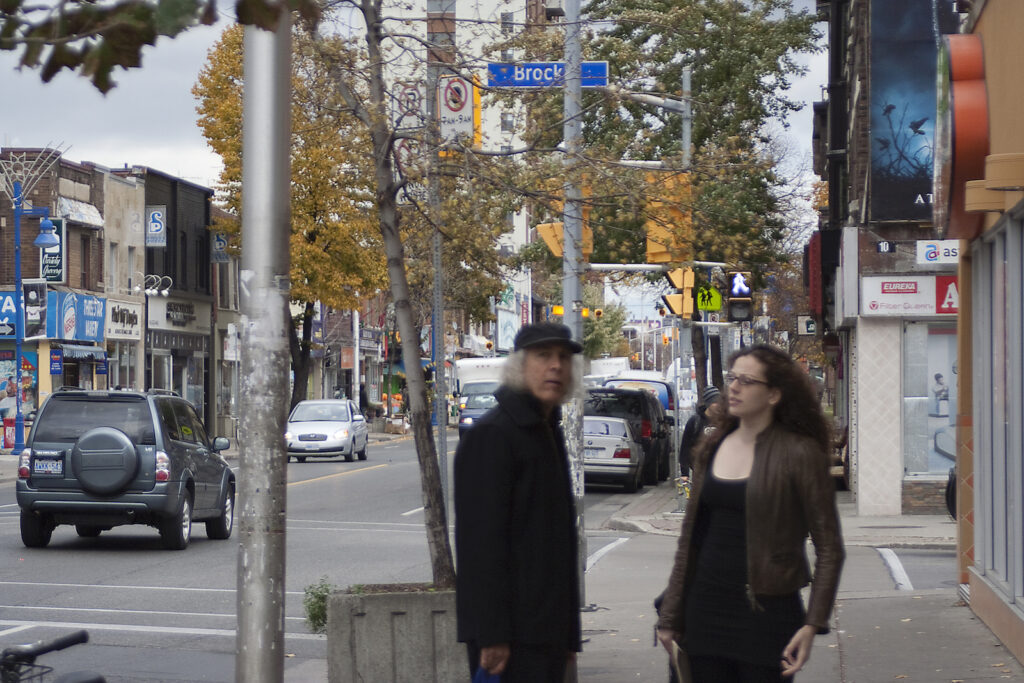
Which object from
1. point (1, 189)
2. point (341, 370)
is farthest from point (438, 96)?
point (341, 370)

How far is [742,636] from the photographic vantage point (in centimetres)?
516

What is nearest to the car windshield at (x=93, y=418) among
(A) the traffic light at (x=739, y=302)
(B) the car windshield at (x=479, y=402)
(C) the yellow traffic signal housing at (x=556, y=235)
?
(C) the yellow traffic signal housing at (x=556, y=235)

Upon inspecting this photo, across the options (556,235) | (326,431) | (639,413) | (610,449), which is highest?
(556,235)

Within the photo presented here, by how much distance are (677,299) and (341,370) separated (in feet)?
165

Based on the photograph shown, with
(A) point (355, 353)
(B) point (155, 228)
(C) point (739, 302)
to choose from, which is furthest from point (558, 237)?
(A) point (355, 353)

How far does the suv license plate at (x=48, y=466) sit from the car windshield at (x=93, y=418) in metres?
0.28

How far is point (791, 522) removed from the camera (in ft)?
17.0

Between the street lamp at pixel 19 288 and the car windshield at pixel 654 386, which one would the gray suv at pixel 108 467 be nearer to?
the street lamp at pixel 19 288

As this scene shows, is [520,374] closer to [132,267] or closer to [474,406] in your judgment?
[474,406]

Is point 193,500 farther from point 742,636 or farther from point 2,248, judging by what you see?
point 2,248

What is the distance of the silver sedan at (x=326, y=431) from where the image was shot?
125 ft

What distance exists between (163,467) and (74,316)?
2835 cm

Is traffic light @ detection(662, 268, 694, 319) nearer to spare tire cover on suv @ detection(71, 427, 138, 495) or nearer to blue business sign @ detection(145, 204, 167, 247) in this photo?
spare tire cover on suv @ detection(71, 427, 138, 495)

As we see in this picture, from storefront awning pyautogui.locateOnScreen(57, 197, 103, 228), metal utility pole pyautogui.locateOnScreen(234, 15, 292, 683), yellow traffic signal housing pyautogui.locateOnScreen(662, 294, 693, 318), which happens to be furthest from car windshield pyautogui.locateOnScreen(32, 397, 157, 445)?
A: storefront awning pyautogui.locateOnScreen(57, 197, 103, 228)
